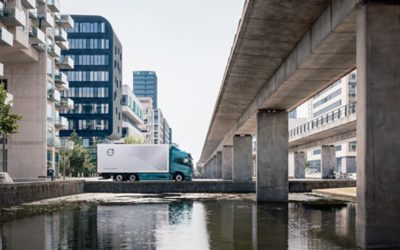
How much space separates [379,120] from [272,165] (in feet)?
67.7

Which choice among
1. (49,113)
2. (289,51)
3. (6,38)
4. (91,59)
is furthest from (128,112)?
(289,51)

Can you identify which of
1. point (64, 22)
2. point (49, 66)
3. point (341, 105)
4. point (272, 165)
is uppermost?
point (64, 22)

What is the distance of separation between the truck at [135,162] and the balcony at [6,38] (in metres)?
14.2

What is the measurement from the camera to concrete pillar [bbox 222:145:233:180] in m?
77.6

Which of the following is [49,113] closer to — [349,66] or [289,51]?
[289,51]

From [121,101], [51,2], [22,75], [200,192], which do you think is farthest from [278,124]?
[121,101]

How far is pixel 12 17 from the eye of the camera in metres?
55.2

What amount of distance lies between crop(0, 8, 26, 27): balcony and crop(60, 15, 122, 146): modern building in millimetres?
71571

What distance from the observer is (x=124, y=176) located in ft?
196

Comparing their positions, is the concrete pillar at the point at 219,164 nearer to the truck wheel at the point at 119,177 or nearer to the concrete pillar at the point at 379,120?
the truck wheel at the point at 119,177

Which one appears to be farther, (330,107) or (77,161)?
(330,107)

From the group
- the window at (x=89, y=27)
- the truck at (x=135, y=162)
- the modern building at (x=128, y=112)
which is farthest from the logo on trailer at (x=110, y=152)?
the modern building at (x=128, y=112)

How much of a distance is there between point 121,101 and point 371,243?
427 ft

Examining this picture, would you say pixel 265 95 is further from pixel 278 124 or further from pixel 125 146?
pixel 125 146
